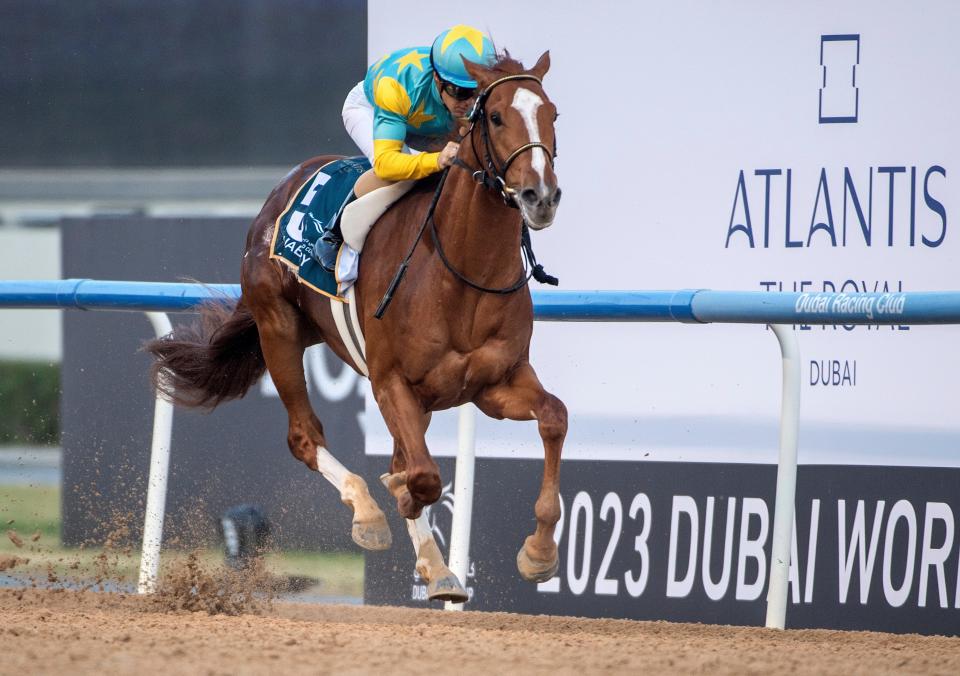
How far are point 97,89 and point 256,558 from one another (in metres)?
2.36

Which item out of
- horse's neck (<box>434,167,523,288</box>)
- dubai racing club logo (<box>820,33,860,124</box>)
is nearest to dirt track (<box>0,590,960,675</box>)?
horse's neck (<box>434,167,523,288</box>)

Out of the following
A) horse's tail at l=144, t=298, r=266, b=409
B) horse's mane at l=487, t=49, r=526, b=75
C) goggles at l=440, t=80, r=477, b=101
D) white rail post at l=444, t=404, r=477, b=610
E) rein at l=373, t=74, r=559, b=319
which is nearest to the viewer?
rein at l=373, t=74, r=559, b=319

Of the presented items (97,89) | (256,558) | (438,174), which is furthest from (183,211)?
(438,174)

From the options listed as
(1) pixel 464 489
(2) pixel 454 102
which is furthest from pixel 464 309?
(1) pixel 464 489

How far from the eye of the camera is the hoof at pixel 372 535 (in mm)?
4578

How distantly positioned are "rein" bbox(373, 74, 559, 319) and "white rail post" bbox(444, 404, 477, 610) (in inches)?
31.6

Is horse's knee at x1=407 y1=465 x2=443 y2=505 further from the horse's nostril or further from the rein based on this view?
the horse's nostril

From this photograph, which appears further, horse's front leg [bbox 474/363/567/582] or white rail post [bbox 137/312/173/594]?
white rail post [bbox 137/312/173/594]

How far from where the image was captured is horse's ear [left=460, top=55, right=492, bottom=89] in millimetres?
3987

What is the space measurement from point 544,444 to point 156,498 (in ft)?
6.53

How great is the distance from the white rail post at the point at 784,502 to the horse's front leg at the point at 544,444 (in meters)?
0.76

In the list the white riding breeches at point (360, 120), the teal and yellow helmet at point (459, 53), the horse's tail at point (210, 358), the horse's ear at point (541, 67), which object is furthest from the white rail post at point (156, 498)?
the horse's ear at point (541, 67)

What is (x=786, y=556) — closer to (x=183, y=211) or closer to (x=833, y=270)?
(x=833, y=270)

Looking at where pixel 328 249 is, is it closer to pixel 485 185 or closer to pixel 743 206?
pixel 485 185
